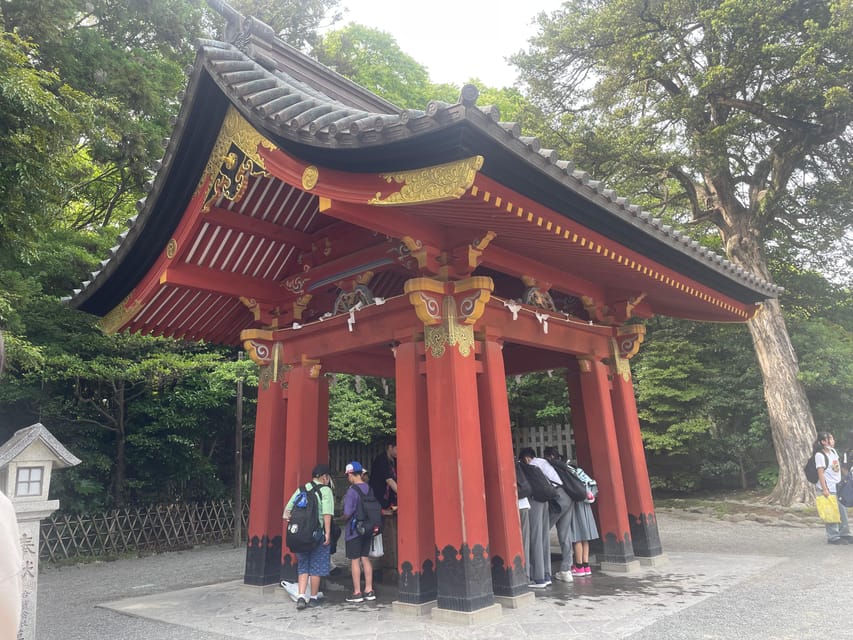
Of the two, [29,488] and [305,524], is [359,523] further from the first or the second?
[29,488]

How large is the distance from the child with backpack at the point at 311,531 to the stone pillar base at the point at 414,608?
102 cm

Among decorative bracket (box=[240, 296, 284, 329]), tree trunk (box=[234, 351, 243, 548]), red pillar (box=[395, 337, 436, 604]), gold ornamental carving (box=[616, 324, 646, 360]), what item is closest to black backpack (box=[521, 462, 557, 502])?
red pillar (box=[395, 337, 436, 604])

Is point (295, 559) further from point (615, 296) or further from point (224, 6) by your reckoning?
point (224, 6)

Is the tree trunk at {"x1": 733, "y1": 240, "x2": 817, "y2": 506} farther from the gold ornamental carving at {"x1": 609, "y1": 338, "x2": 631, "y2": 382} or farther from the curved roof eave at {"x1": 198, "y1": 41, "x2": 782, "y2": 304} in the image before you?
the curved roof eave at {"x1": 198, "y1": 41, "x2": 782, "y2": 304}

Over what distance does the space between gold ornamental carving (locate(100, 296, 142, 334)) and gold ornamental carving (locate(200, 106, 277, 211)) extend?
6.40ft

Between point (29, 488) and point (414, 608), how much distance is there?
3.29 meters

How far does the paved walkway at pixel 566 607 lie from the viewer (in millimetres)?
4512

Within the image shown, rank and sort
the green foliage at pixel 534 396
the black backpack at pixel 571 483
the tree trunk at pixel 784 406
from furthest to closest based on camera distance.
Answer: the green foliage at pixel 534 396
the tree trunk at pixel 784 406
the black backpack at pixel 571 483

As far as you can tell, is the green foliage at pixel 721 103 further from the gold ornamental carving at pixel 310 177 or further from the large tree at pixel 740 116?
the gold ornamental carving at pixel 310 177

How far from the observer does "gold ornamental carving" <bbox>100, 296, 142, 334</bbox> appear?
6.91 metres

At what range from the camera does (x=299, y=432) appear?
21.2ft

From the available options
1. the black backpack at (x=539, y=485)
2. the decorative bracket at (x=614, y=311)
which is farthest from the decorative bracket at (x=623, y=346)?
the black backpack at (x=539, y=485)

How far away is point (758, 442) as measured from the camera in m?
14.7

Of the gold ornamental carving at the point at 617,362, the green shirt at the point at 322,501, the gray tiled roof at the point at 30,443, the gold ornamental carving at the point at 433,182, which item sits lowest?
the green shirt at the point at 322,501
